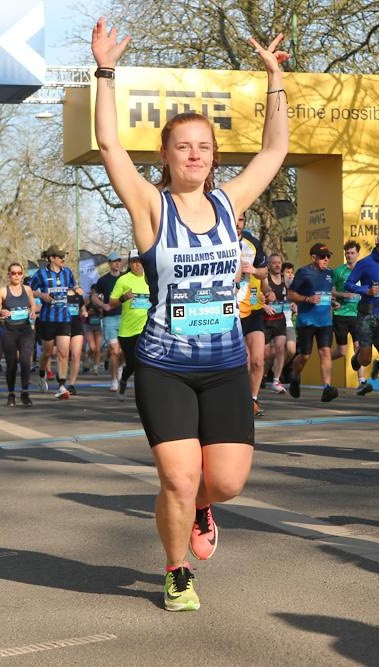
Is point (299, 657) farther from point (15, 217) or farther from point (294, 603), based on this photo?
point (15, 217)

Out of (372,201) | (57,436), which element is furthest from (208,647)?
(372,201)

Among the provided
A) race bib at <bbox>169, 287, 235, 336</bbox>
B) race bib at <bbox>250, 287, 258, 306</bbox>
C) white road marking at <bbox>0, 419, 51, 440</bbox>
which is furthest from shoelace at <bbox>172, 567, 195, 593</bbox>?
race bib at <bbox>250, 287, 258, 306</bbox>

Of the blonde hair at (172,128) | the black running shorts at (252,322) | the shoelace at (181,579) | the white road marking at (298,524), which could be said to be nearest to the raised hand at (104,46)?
the blonde hair at (172,128)

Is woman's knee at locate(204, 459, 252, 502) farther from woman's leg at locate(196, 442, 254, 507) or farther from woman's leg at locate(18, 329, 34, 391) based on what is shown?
woman's leg at locate(18, 329, 34, 391)

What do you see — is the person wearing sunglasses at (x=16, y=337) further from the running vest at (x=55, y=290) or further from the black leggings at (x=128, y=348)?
the running vest at (x=55, y=290)

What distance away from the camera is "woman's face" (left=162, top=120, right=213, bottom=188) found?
16.3 ft

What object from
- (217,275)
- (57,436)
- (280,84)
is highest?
(280,84)

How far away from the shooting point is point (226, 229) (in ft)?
16.3

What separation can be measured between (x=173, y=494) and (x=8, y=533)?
7.05 feet

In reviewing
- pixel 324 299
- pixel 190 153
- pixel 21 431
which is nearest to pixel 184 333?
pixel 190 153

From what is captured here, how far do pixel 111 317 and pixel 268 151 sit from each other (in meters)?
14.7

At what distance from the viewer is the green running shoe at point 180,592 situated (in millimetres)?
4875

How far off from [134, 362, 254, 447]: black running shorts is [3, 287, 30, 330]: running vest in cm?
1155

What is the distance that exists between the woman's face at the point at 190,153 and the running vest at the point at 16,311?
1148 centimetres
